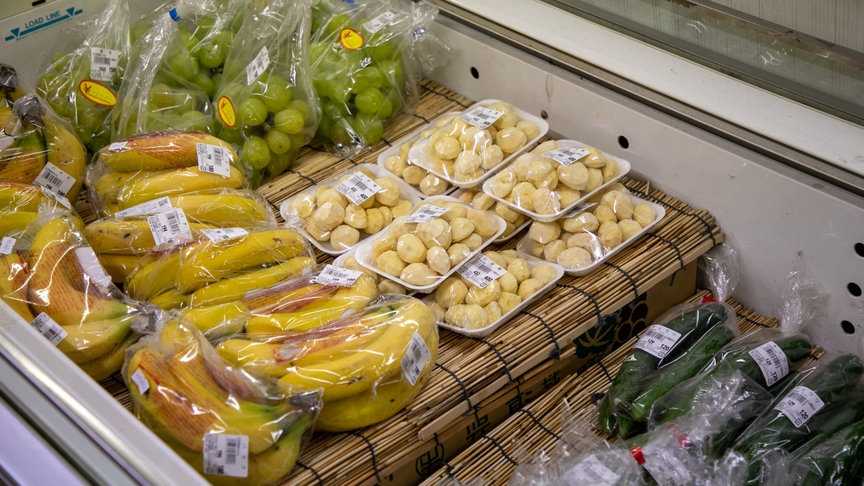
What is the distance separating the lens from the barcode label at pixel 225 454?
1109 millimetres

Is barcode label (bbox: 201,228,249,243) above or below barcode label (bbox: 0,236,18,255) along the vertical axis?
below

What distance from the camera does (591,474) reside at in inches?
48.8

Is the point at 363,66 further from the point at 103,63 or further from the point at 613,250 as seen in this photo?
the point at 613,250

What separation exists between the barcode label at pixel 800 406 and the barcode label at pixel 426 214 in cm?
77

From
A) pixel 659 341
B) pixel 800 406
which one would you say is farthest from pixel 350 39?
pixel 800 406

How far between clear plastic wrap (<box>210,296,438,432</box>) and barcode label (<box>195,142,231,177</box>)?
54cm

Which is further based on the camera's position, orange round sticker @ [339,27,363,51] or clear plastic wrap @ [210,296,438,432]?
orange round sticker @ [339,27,363,51]

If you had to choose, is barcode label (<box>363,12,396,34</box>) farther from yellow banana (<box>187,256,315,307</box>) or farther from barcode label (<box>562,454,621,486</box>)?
barcode label (<box>562,454,621,486</box>)

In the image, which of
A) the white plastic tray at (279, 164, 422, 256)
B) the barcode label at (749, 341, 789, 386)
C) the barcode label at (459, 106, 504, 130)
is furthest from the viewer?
the barcode label at (459, 106, 504, 130)

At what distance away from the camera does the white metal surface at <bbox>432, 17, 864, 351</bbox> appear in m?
1.50

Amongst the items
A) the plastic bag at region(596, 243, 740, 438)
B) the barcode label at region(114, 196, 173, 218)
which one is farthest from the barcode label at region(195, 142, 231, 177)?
the plastic bag at region(596, 243, 740, 438)

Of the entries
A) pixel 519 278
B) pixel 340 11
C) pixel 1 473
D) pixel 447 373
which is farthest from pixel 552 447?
pixel 340 11

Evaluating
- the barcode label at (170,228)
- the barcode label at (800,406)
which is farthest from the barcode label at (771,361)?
the barcode label at (170,228)

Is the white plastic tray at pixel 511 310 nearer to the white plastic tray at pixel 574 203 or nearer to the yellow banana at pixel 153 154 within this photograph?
the white plastic tray at pixel 574 203
